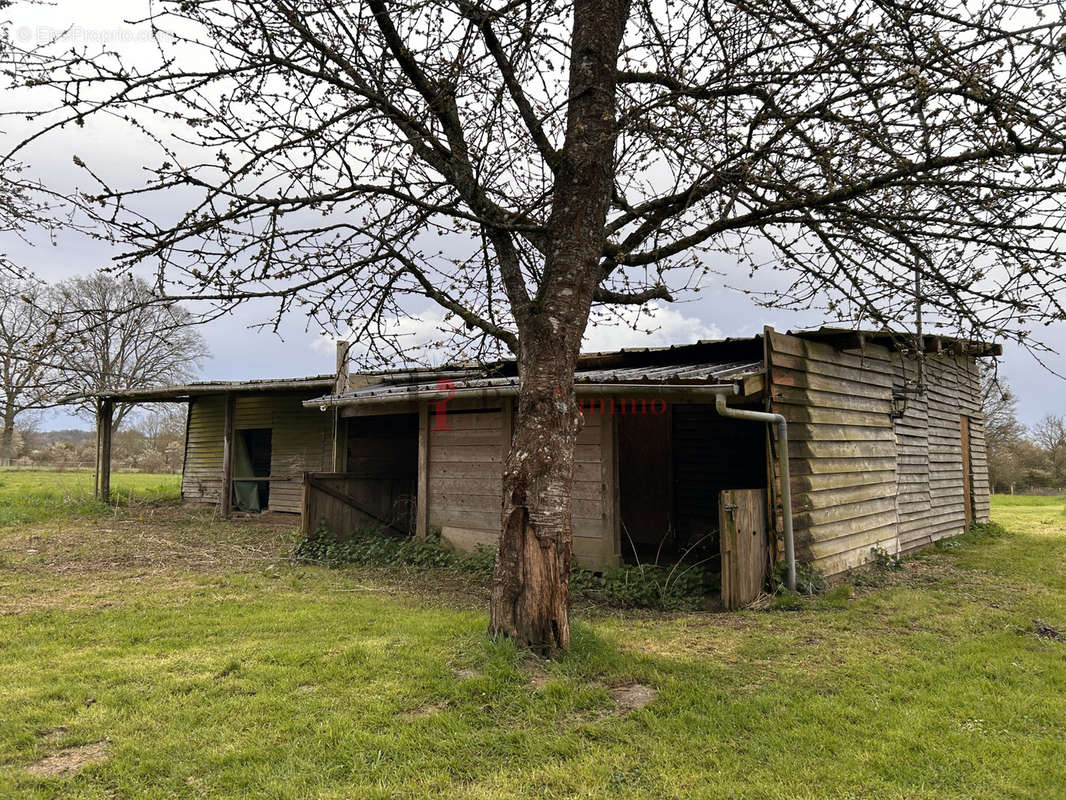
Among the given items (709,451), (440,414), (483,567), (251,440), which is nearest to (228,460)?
(251,440)

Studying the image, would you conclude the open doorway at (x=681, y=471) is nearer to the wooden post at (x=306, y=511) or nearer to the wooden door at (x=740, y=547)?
→ the wooden door at (x=740, y=547)

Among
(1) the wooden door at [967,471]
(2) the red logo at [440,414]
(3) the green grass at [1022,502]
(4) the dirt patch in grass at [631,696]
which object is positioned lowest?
(3) the green grass at [1022,502]

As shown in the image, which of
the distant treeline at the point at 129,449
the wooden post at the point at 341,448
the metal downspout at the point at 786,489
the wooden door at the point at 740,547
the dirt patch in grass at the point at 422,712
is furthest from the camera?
the distant treeline at the point at 129,449

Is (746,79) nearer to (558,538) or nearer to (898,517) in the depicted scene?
(558,538)

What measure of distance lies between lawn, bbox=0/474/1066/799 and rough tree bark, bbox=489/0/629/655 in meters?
0.41

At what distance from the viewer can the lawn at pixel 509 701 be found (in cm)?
330

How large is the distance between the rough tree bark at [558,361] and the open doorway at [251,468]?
12363 millimetres

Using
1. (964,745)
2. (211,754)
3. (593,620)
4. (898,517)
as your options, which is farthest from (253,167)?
(898,517)

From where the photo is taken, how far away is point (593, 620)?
6375 millimetres

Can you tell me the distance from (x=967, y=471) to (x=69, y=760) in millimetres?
15714

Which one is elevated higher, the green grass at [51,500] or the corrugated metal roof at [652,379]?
the corrugated metal roof at [652,379]

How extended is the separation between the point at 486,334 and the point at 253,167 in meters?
2.25

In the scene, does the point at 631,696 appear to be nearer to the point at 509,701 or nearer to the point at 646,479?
the point at 509,701

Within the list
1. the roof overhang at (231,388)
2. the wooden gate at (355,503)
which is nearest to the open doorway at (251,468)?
the roof overhang at (231,388)
